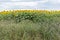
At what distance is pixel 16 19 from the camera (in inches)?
445

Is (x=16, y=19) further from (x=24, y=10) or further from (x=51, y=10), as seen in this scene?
(x=51, y=10)

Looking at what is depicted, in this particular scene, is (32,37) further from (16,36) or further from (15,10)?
(15,10)

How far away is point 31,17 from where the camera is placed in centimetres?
1164

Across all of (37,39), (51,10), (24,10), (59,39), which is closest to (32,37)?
(37,39)

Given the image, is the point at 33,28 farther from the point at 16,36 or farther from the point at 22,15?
the point at 22,15

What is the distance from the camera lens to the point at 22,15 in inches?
461

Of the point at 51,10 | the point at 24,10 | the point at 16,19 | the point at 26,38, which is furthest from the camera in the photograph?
the point at 51,10

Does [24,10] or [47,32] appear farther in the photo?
[24,10]

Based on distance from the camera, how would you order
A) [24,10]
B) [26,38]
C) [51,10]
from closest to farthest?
[26,38] < [24,10] < [51,10]

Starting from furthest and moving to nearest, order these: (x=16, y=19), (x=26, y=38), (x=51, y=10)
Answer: (x=51, y=10)
(x=16, y=19)
(x=26, y=38)

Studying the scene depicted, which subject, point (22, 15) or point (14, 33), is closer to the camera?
point (14, 33)

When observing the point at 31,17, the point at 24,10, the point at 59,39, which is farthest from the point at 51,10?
the point at 59,39

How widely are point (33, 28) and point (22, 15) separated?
387 centimetres

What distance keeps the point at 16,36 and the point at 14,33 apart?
18 cm
